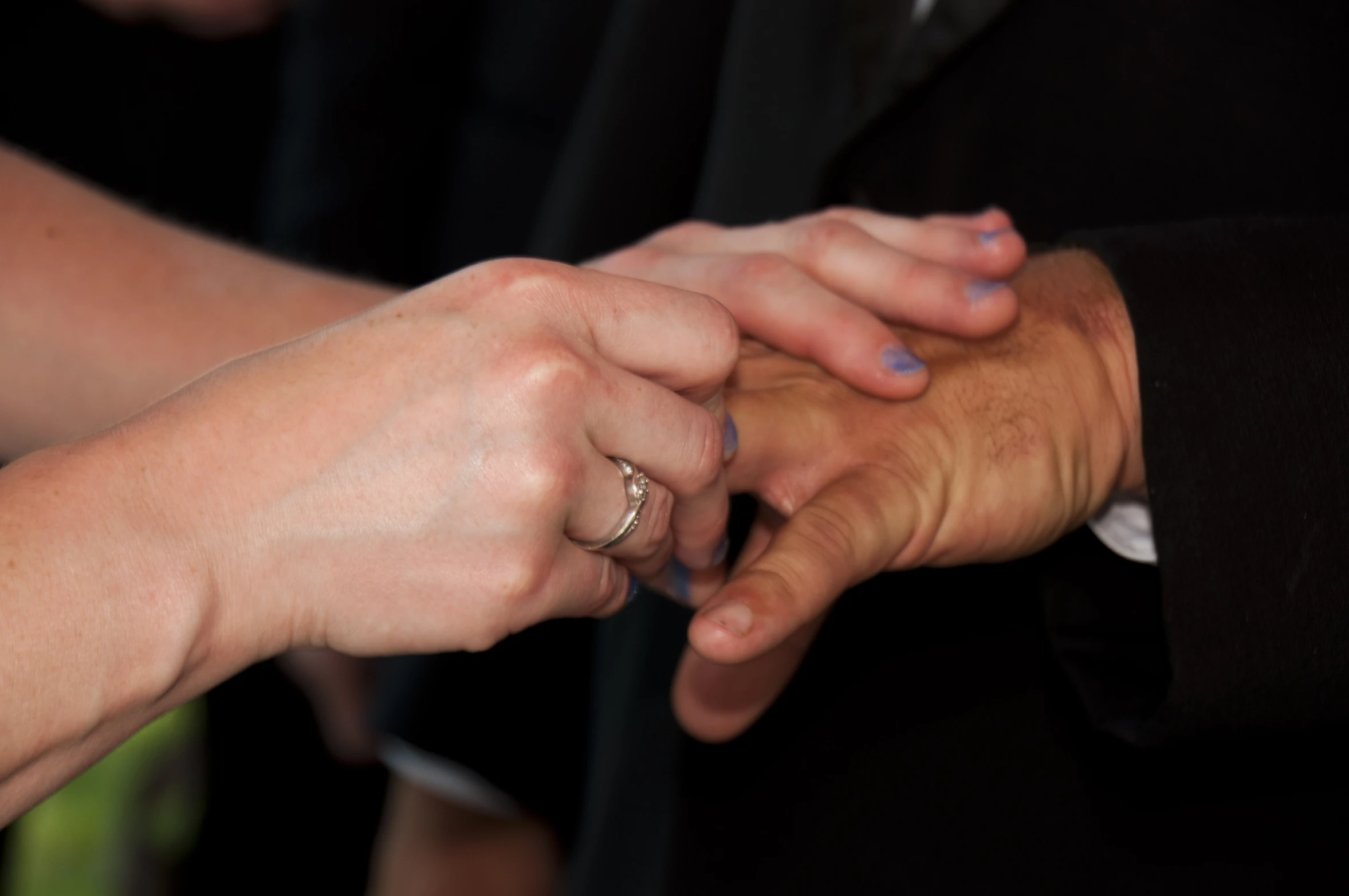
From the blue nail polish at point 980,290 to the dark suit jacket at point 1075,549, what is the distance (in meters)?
0.08

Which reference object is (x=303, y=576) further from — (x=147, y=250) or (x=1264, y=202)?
(x=1264, y=202)

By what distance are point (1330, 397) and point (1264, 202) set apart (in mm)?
292

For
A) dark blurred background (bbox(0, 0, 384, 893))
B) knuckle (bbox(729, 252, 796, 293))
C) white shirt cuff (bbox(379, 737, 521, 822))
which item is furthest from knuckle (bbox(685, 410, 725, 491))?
dark blurred background (bbox(0, 0, 384, 893))

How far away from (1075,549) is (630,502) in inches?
16.0

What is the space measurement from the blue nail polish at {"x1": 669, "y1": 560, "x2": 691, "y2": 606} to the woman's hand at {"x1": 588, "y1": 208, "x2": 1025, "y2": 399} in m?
0.18

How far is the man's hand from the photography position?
2.50 ft

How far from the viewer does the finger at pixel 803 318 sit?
2.66 feet

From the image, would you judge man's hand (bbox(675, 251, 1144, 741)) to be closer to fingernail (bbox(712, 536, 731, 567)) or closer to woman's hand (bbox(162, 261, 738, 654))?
fingernail (bbox(712, 536, 731, 567))

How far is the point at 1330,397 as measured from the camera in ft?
2.39

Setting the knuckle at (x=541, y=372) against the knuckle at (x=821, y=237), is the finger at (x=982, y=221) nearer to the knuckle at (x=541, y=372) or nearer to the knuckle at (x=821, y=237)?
the knuckle at (x=821, y=237)

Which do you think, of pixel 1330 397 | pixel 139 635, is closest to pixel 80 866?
pixel 139 635

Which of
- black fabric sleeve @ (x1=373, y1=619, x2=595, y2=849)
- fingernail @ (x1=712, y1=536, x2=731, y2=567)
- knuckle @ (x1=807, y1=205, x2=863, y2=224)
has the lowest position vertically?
black fabric sleeve @ (x1=373, y1=619, x2=595, y2=849)

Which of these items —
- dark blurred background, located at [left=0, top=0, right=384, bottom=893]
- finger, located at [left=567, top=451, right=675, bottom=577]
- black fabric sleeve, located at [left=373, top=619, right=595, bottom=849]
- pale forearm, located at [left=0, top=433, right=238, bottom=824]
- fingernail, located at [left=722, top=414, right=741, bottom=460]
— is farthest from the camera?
dark blurred background, located at [left=0, top=0, right=384, bottom=893]

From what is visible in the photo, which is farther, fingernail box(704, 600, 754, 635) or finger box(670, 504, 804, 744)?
finger box(670, 504, 804, 744)
